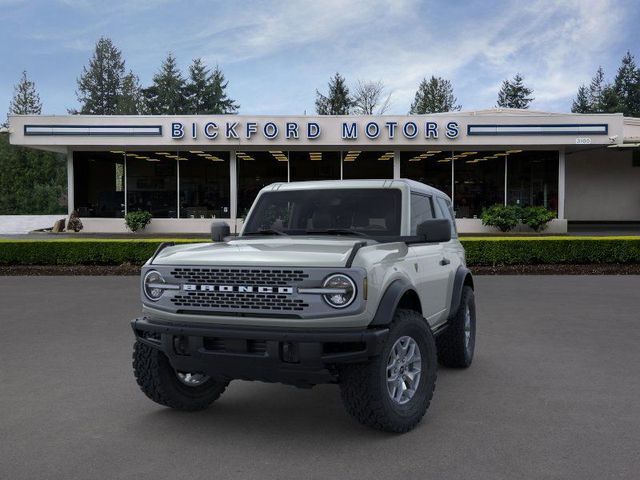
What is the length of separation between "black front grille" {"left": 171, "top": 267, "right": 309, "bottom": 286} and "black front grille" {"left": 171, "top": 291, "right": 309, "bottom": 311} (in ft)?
0.27

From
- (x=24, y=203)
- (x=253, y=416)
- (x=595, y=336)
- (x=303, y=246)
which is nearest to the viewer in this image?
(x=303, y=246)

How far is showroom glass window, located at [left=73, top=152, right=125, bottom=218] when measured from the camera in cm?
2814

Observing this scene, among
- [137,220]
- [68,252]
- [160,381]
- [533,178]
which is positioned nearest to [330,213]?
[160,381]

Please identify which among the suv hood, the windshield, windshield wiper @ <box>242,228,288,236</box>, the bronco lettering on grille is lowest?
the bronco lettering on grille

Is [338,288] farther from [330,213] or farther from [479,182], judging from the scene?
[479,182]

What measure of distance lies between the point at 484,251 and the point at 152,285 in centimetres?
1245

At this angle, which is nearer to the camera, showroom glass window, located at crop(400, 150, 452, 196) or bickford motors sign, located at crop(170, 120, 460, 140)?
bickford motors sign, located at crop(170, 120, 460, 140)

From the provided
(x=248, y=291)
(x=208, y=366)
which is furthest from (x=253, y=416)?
(x=248, y=291)

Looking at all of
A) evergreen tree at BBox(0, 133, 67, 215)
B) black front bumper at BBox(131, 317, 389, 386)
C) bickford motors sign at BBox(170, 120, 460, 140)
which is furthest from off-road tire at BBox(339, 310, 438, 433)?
evergreen tree at BBox(0, 133, 67, 215)

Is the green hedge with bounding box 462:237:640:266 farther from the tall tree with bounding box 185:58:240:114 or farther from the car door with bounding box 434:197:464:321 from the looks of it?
the tall tree with bounding box 185:58:240:114

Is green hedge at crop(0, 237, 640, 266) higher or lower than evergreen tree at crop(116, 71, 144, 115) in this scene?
lower

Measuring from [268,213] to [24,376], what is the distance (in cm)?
288

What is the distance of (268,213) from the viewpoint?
19.0 feet

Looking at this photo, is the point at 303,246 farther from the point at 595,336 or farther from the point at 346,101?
the point at 346,101
